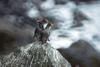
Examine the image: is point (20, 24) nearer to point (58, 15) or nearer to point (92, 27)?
point (58, 15)

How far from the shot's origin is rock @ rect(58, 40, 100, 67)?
23.1 metres

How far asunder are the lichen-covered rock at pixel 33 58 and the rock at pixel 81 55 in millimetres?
9963

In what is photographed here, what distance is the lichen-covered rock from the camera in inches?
494

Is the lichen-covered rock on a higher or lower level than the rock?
higher

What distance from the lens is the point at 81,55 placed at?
77.6 feet

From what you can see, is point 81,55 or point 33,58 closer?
point 33,58

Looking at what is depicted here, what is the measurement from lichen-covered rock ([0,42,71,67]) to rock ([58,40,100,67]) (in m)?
9.96

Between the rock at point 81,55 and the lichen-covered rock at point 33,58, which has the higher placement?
the lichen-covered rock at point 33,58

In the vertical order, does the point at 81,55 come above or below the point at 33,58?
below

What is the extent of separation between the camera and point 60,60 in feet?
43.0

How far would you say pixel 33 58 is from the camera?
12578 millimetres

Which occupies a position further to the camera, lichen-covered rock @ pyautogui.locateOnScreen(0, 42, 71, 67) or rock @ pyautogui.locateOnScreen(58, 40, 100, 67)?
rock @ pyautogui.locateOnScreen(58, 40, 100, 67)

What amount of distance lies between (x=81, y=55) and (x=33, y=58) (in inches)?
447

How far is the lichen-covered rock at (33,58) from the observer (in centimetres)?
1255
